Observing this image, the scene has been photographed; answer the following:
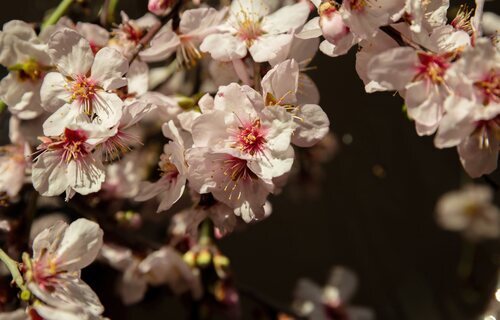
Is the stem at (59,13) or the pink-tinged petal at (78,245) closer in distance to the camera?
the pink-tinged petal at (78,245)

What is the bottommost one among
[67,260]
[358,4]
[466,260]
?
[466,260]

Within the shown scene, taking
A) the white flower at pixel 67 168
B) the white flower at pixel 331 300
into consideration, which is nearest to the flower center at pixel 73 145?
the white flower at pixel 67 168

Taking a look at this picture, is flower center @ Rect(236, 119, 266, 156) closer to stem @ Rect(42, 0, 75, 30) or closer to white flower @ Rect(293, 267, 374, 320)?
stem @ Rect(42, 0, 75, 30)

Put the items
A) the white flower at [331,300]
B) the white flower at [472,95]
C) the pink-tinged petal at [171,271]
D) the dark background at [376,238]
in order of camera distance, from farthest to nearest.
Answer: the dark background at [376,238] → the white flower at [331,300] → the pink-tinged petal at [171,271] → the white flower at [472,95]

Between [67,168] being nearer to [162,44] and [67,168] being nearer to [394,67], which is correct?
[162,44]

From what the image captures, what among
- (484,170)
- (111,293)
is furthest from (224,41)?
(111,293)

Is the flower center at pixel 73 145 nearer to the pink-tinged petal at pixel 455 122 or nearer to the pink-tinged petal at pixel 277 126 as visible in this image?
the pink-tinged petal at pixel 277 126

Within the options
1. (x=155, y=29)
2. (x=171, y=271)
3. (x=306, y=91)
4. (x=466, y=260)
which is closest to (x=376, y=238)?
(x=466, y=260)
